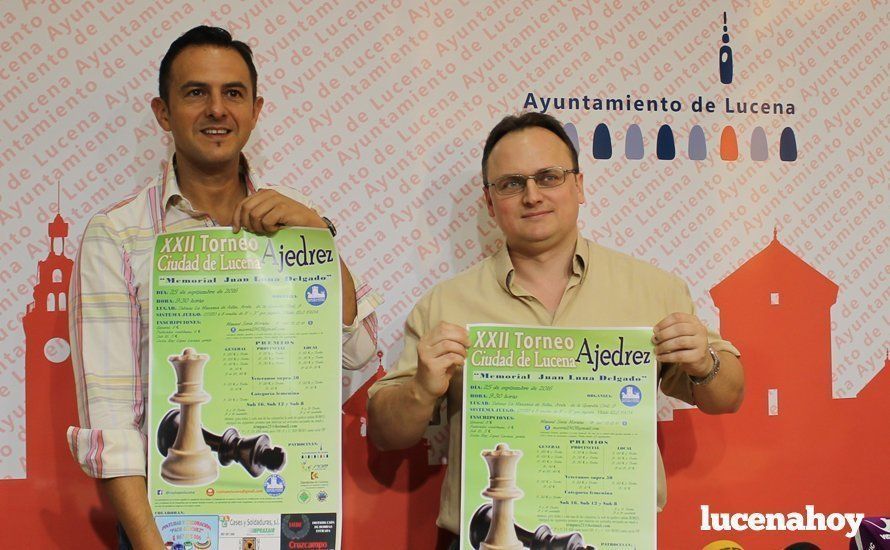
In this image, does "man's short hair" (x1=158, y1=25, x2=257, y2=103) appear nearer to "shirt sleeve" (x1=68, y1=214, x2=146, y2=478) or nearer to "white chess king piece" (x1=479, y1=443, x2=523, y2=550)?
"shirt sleeve" (x1=68, y1=214, x2=146, y2=478)

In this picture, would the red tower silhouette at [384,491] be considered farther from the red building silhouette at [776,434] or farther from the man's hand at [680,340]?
the man's hand at [680,340]

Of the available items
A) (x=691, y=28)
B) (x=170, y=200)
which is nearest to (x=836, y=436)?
(x=691, y=28)

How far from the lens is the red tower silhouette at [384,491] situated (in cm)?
250

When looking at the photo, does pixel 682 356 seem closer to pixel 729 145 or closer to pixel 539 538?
pixel 539 538

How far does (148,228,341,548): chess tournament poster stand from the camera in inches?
75.2

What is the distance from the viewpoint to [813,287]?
2.66m

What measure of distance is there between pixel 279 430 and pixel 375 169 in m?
0.93

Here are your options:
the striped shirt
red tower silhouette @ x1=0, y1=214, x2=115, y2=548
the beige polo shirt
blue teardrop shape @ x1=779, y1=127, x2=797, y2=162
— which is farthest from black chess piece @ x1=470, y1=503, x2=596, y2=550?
blue teardrop shape @ x1=779, y1=127, x2=797, y2=162

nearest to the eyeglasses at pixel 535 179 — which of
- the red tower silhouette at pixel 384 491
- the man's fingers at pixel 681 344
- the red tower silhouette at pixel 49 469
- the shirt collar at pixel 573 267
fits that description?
the shirt collar at pixel 573 267

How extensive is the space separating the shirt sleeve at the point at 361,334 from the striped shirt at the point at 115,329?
0.49 metres

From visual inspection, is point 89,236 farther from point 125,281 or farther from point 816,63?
point 816,63

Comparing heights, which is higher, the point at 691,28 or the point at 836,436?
the point at 691,28

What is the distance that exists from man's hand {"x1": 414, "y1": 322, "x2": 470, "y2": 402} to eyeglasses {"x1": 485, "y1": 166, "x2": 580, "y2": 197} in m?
0.42

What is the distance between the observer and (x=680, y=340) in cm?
193
